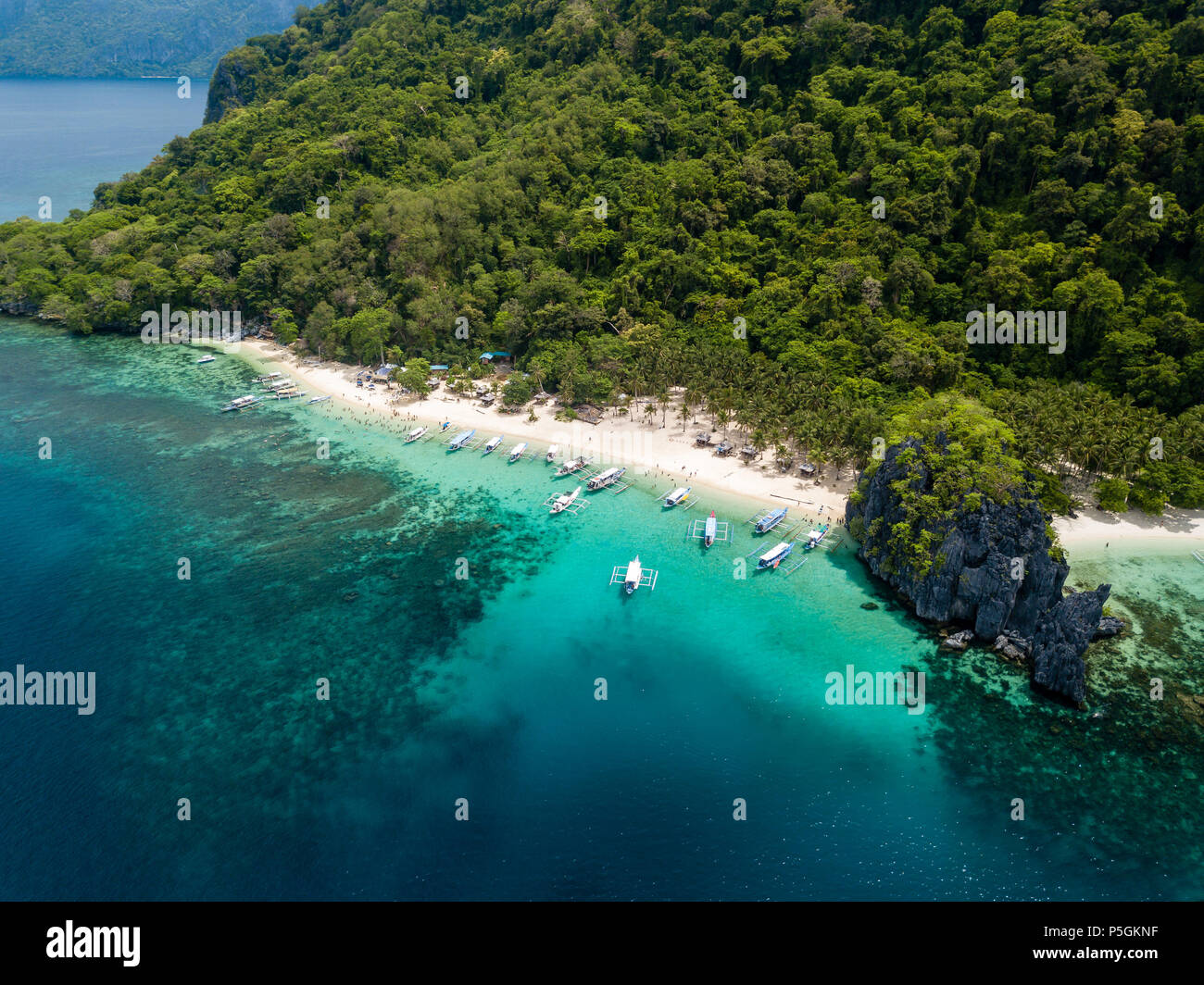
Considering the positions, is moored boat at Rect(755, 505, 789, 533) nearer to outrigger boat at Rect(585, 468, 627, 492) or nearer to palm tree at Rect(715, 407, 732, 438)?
palm tree at Rect(715, 407, 732, 438)

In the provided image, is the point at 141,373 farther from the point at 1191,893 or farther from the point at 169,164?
the point at 1191,893

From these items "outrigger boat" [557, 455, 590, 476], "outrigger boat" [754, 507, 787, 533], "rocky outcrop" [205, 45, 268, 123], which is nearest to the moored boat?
"outrigger boat" [754, 507, 787, 533]

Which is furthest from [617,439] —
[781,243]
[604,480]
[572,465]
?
[781,243]

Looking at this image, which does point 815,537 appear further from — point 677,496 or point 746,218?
point 746,218

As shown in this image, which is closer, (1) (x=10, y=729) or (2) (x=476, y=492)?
(1) (x=10, y=729)

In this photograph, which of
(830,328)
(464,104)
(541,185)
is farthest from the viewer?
(464,104)
